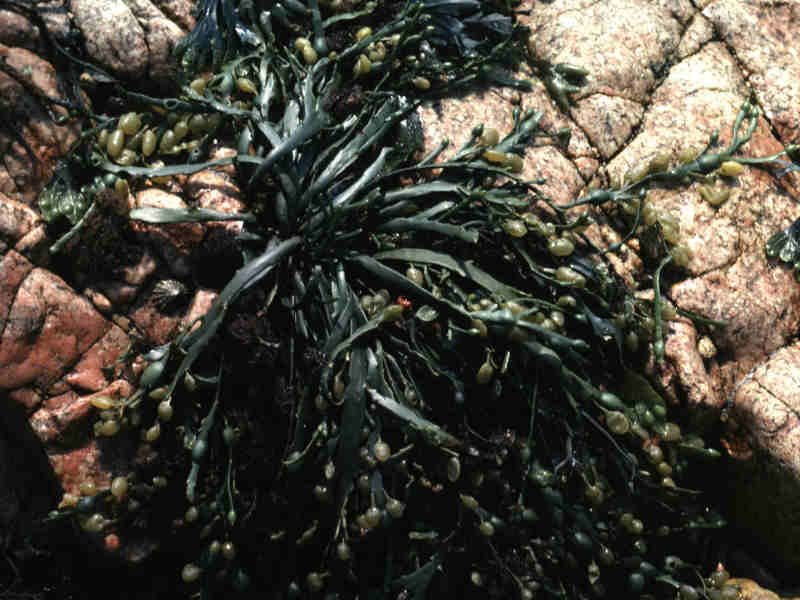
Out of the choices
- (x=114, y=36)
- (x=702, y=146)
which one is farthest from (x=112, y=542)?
(x=702, y=146)

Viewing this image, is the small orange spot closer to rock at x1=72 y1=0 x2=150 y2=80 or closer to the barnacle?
the barnacle

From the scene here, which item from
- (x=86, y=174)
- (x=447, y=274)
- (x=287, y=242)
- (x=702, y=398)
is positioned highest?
(x=86, y=174)

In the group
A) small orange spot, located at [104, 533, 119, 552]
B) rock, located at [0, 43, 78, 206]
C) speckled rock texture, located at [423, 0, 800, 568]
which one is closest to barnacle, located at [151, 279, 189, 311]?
rock, located at [0, 43, 78, 206]

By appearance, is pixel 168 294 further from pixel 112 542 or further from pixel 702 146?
pixel 702 146

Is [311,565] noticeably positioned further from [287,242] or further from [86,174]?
[86,174]

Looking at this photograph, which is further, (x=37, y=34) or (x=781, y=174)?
(x=781, y=174)

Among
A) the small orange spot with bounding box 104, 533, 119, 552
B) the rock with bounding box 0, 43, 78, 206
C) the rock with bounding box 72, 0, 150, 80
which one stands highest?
the rock with bounding box 72, 0, 150, 80

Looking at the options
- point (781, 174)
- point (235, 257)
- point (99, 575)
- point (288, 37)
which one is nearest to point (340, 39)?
point (288, 37)

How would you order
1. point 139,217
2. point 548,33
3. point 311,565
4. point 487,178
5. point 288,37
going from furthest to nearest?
point 548,33, point 288,37, point 487,178, point 311,565, point 139,217
